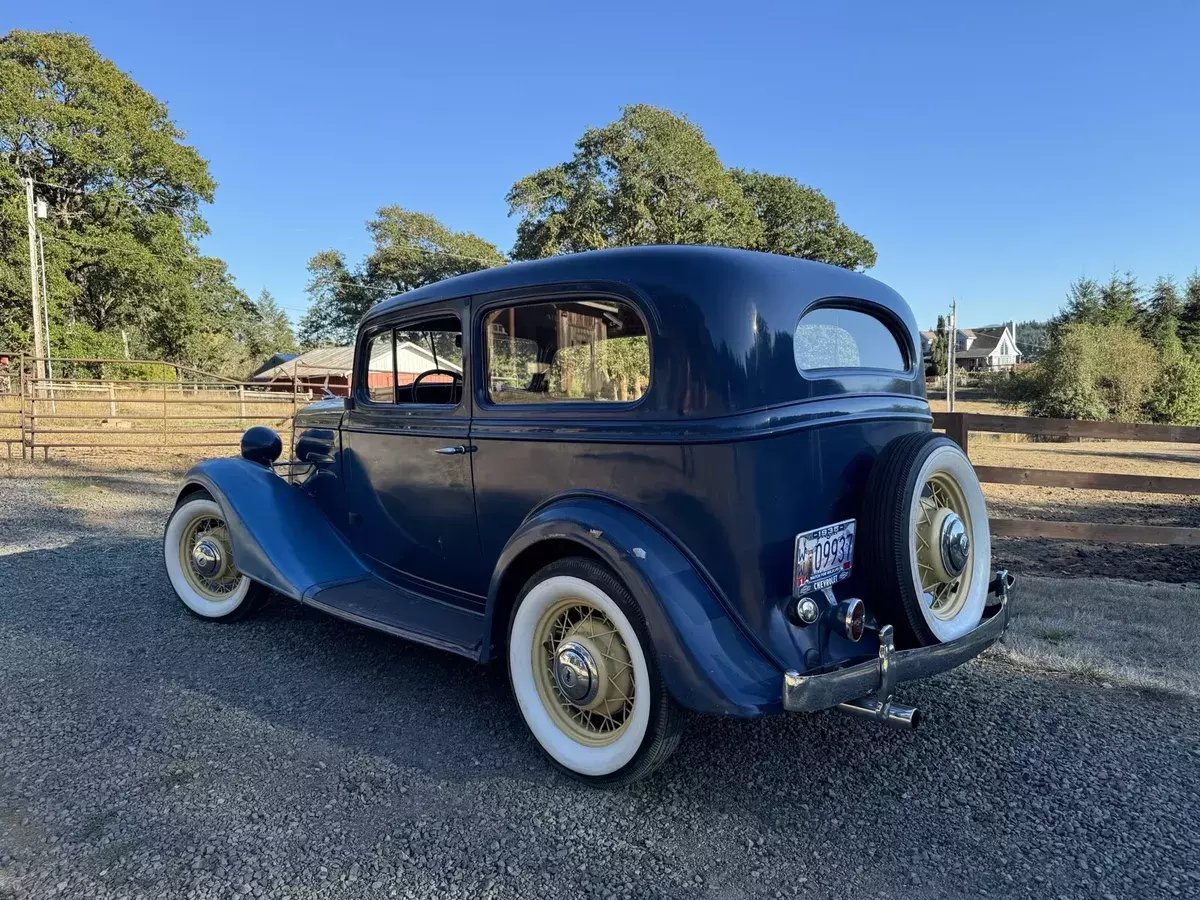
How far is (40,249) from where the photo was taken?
2414 centimetres

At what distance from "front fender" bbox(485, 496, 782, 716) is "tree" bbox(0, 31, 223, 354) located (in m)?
29.6

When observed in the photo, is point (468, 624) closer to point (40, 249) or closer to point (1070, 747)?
point (1070, 747)

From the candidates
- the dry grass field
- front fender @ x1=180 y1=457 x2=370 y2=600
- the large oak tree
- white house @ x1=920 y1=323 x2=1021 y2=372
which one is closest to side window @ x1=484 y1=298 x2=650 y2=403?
front fender @ x1=180 y1=457 x2=370 y2=600

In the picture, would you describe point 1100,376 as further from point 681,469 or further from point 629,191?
point 681,469

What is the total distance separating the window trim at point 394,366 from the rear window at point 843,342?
4.76 feet

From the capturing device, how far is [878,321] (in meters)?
3.15

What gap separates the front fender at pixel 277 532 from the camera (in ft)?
11.8

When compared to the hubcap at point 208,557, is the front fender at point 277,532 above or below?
above

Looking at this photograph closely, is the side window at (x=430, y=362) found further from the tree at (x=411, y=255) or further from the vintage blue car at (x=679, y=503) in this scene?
the tree at (x=411, y=255)

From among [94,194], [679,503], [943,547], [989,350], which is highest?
[94,194]

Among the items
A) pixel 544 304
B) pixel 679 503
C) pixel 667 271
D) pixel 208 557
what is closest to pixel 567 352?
pixel 544 304

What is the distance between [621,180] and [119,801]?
30639 mm

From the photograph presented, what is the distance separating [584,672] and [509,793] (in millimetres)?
491

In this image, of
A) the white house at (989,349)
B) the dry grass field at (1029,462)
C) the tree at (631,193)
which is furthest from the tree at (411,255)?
the white house at (989,349)
